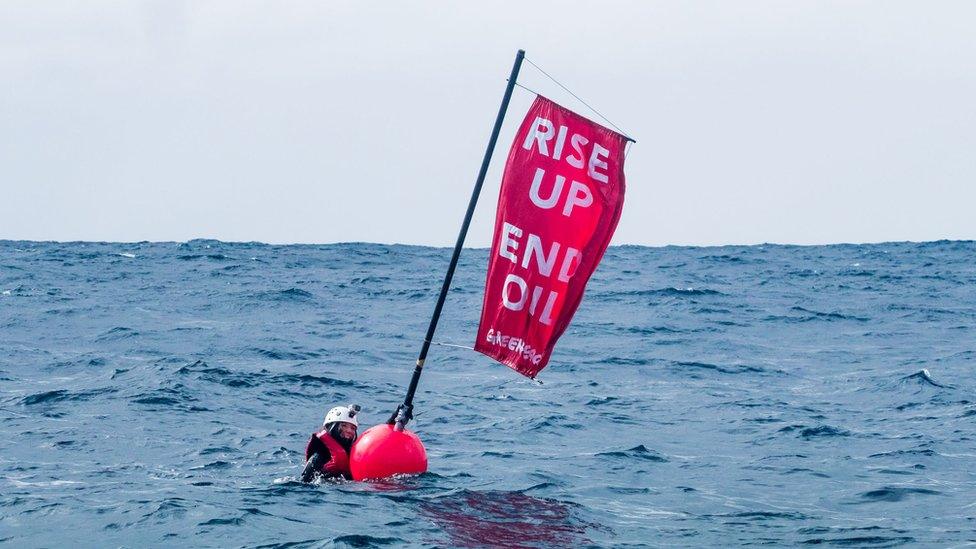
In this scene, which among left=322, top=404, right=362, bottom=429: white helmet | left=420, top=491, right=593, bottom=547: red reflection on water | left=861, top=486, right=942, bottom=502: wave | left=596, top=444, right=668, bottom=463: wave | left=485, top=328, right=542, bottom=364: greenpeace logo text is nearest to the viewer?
left=420, top=491, right=593, bottom=547: red reflection on water

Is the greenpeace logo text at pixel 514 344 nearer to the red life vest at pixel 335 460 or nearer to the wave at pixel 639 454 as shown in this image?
the red life vest at pixel 335 460

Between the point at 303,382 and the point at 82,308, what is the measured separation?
1390 centimetres

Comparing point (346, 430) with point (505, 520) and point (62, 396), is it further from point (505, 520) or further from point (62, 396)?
point (62, 396)

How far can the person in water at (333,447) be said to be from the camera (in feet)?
43.2

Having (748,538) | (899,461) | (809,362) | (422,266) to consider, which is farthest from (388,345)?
(422,266)

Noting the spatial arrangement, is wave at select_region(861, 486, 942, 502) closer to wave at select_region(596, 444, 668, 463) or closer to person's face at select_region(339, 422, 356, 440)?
wave at select_region(596, 444, 668, 463)

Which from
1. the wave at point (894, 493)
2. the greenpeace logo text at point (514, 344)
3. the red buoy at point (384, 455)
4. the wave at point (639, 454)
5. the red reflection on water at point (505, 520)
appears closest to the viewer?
the red reflection on water at point (505, 520)

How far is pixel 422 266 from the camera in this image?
175ft

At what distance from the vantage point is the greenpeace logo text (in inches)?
467

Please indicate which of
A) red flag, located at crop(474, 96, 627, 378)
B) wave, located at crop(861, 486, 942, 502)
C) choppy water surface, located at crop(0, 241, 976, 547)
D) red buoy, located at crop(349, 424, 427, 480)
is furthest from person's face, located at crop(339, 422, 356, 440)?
wave, located at crop(861, 486, 942, 502)

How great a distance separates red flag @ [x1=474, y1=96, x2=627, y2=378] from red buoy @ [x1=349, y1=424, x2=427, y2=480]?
157 cm

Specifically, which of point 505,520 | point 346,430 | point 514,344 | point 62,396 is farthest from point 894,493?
point 62,396

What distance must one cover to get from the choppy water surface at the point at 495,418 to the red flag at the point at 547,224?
205cm

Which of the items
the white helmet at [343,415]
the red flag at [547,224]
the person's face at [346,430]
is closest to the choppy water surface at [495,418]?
the person's face at [346,430]
